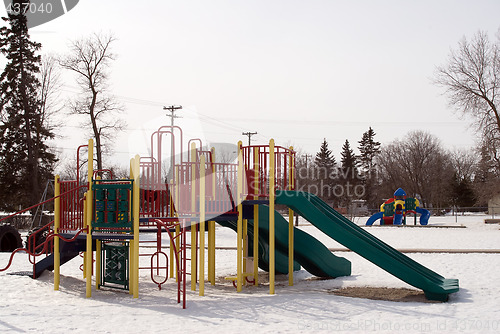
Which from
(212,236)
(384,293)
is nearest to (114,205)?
(212,236)

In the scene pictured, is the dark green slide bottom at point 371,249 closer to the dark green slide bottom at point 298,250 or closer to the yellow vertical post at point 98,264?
the dark green slide bottom at point 298,250

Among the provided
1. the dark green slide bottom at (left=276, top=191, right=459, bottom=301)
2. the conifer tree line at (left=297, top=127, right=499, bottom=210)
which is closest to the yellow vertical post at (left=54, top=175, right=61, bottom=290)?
the dark green slide bottom at (left=276, top=191, right=459, bottom=301)

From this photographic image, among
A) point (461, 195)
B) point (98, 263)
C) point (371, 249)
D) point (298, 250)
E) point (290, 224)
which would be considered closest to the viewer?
point (371, 249)

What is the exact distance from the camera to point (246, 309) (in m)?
8.78

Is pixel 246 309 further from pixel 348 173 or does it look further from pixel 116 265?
pixel 348 173

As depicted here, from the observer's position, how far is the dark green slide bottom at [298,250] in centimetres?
1216

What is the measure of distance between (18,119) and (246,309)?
32.1m

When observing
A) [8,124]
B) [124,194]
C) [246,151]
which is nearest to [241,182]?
[246,151]

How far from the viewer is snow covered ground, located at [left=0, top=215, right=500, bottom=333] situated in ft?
24.5

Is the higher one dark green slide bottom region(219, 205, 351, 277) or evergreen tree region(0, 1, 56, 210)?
evergreen tree region(0, 1, 56, 210)

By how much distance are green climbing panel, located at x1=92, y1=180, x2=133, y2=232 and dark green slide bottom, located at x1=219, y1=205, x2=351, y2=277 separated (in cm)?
333

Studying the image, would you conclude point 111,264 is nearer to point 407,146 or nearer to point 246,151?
point 246,151

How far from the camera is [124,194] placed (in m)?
9.91

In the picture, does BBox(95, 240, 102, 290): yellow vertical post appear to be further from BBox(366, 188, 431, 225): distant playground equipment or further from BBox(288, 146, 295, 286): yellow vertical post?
BBox(366, 188, 431, 225): distant playground equipment
